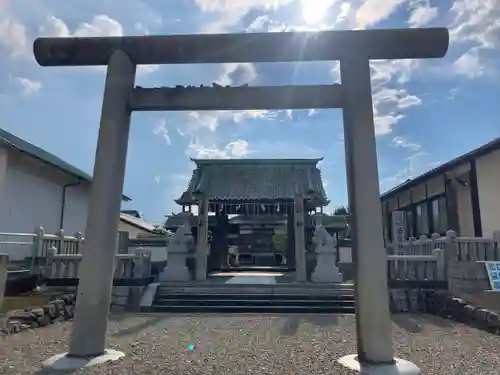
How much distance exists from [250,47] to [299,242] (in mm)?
10331

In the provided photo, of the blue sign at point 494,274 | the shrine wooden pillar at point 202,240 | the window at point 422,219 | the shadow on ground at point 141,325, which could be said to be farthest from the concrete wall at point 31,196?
the window at point 422,219

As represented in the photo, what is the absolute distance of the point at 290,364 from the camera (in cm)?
537

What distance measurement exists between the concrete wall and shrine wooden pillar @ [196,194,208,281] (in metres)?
5.99

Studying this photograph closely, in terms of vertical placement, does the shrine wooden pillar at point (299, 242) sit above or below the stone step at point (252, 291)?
above

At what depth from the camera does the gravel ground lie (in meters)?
5.21

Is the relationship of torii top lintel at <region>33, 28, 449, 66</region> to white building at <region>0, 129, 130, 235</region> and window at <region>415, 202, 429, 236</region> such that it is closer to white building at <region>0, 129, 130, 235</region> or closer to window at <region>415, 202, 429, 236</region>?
white building at <region>0, 129, 130, 235</region>

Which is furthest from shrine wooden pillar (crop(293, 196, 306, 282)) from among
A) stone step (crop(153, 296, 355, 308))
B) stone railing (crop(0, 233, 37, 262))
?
stone railing (crop(0, 233, 37, 262))

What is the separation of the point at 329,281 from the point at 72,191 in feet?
39.2

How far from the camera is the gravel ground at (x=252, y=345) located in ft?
17.1

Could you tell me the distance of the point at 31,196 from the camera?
612 inches

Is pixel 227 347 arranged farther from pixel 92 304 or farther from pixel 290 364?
pixel 92 304

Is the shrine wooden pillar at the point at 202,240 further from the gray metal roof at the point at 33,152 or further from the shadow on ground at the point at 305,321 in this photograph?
the gray metal roof at the point at 33,152

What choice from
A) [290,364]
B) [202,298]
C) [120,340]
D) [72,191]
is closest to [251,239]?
[72,191]

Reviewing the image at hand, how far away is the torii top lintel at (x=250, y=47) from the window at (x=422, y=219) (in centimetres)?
1484
